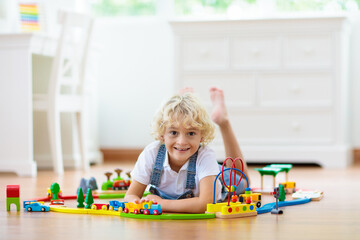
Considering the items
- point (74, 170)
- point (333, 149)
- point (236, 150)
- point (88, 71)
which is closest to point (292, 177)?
point (333, 149)

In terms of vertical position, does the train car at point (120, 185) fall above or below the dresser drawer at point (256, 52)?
below

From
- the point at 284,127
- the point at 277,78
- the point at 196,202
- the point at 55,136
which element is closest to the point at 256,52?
the point at 277,78

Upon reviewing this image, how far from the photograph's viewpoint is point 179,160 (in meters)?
1.92

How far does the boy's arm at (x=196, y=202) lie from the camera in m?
1.82

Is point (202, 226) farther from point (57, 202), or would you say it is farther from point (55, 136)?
point (55, 136)

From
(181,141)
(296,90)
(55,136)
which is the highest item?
(296,90)

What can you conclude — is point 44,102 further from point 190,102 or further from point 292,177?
point 190,102

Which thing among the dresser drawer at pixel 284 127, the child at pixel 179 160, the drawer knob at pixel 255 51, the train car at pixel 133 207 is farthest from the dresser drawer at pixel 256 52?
the train car at pixel 133 207

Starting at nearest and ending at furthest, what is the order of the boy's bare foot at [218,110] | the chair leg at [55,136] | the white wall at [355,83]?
the boy's bare foot at [218,110]
the chair leg at [55,136]
the white wall at [355,83]

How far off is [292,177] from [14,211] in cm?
171

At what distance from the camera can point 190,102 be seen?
6.34 feet

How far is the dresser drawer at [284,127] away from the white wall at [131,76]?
2.75ft

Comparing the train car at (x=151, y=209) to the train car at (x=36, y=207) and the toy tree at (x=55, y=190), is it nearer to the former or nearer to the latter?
the train car at (x=36, y=207)

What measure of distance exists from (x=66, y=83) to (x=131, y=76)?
102cm
